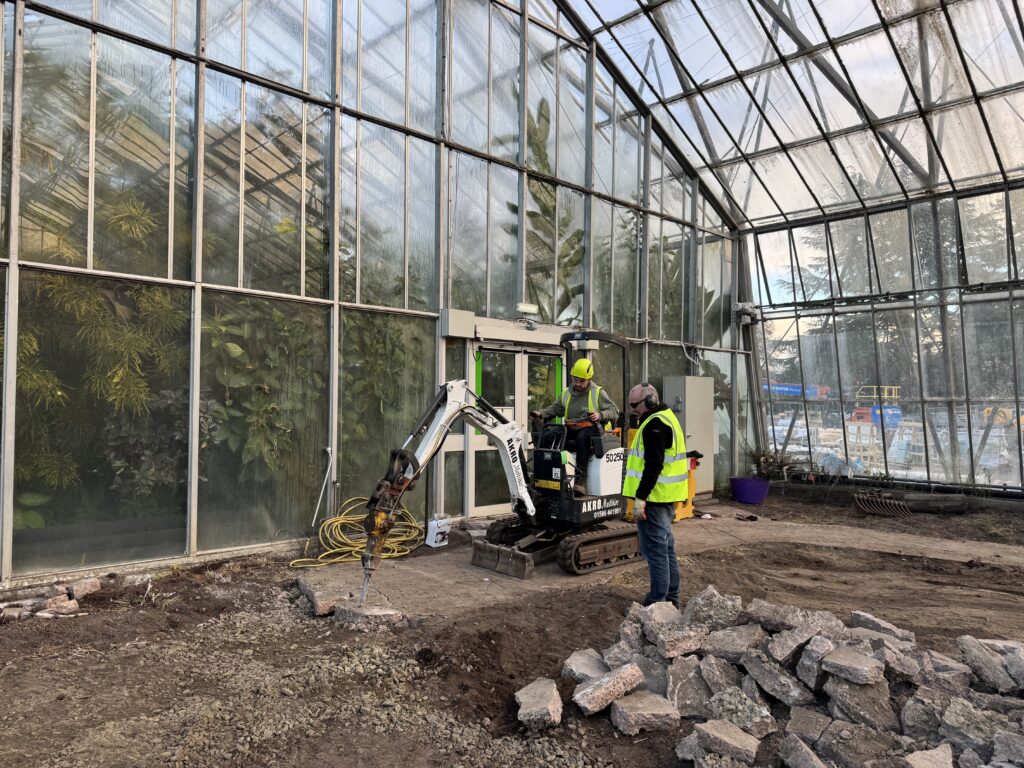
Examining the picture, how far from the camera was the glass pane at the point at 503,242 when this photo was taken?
9633mm

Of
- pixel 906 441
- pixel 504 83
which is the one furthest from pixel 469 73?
pixel 906 441

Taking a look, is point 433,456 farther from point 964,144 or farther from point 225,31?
point 964,144

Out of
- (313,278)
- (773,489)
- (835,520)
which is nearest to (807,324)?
(773,489)

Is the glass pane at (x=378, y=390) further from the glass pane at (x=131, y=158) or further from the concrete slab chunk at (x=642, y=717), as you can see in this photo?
the concrete slab chunk at (x=642, y=717)

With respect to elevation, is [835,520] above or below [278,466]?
below

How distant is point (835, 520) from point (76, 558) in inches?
399

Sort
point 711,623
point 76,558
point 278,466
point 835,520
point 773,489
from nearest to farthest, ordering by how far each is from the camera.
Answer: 1. point 711,623
2. point 76,558
3. point 278,466
4. point 835,520
5. point 773,489

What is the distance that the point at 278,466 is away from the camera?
7.36m

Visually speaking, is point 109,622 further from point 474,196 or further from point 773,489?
point 773,489

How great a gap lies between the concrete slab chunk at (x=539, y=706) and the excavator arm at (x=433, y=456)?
1.76 m

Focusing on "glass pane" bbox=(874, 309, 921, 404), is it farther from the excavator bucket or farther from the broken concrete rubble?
the broken concrete rubble

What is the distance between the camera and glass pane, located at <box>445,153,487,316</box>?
913cm

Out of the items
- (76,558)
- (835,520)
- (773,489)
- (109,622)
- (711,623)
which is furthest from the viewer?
(773,489)

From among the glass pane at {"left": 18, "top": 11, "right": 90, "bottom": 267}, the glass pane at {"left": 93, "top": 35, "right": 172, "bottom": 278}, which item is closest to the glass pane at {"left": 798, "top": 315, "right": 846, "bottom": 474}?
the glass pane at {"left": 93, "top": 35, "right": 172, "bottom": 278}
